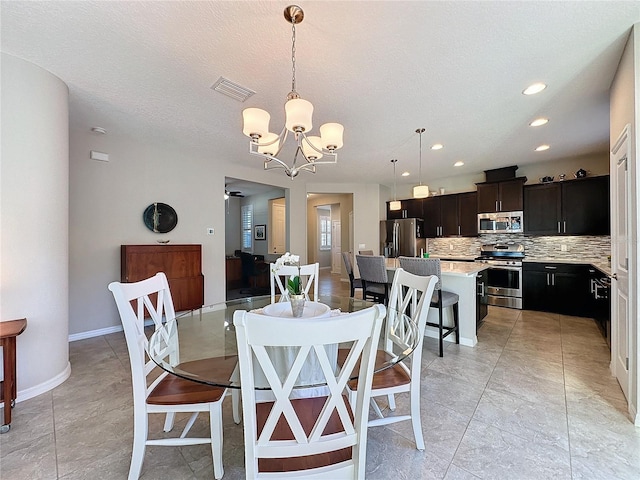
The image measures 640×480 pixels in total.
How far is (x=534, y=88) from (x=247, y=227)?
23.8 feet

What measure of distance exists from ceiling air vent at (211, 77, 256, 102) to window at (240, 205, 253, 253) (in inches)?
229

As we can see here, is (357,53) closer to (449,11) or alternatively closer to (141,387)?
(449,11)

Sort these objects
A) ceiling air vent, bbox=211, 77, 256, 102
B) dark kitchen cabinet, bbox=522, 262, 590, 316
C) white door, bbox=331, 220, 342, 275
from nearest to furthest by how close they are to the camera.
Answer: ceiling air vent, bbox=211, 77, 256, 102 < dark kitchen cabinet, bbox=522, 262, 590, 316 < white door, bbox=331, 220, 342, 275

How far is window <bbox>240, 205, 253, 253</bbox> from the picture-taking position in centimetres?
826

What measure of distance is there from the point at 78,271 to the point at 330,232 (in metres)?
8.05

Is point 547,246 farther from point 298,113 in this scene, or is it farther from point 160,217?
point 160,217

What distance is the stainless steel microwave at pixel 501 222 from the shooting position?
4988 millimetres

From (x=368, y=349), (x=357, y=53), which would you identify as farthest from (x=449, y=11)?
(x=368, y=349)

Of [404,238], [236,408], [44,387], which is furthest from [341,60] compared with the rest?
[404,238]

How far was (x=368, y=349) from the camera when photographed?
985 mm

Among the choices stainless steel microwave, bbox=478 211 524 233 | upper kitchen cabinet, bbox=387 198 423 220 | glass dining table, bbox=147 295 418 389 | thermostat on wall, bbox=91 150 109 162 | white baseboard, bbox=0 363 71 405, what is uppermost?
thermostat on wall, bbox=91 150 109 162

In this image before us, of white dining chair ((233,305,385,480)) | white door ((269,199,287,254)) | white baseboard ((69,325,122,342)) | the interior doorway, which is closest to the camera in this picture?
white dining chair ((233,305,385,480))

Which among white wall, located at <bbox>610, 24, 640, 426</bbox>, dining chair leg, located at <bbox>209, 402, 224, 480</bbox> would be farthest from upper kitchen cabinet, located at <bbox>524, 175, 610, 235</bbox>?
dining chair leg, located at <bbox>209, 402, 224, 480</bbox>

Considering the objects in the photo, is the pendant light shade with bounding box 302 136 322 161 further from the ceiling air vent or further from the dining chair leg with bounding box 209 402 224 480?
the dining chair leg with bounding box 209 402 224 480
